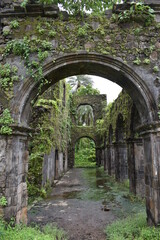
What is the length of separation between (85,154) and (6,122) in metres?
24.5

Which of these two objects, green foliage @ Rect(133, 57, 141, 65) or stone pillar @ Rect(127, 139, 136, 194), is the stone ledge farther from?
stone pillar @ Rect(127, 139, 136, 194)

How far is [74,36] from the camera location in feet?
16.1

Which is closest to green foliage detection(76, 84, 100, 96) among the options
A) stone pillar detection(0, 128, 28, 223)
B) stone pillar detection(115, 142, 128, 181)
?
stone pillar detection(115, 142, 128, 181)

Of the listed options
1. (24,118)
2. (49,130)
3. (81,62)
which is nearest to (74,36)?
(81,62)

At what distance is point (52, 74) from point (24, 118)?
51.9 inches

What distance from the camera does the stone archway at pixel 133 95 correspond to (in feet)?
14.4

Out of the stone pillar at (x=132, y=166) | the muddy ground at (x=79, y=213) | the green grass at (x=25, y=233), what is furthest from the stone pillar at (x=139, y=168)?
the green grass at (x=25, y=233)

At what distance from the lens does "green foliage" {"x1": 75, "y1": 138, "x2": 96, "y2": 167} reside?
25453mm

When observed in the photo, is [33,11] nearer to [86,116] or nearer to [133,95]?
[133,95]

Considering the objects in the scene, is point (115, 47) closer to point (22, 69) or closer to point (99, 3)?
point (99, 3)

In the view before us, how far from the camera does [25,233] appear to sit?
383 cm

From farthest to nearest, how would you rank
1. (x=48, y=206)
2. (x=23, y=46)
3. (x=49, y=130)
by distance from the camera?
(x=49, y=130), (x=48, y=206), (x=23, y=46)

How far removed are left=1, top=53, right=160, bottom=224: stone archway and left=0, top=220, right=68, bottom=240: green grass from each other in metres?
0.28

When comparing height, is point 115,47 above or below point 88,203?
above
